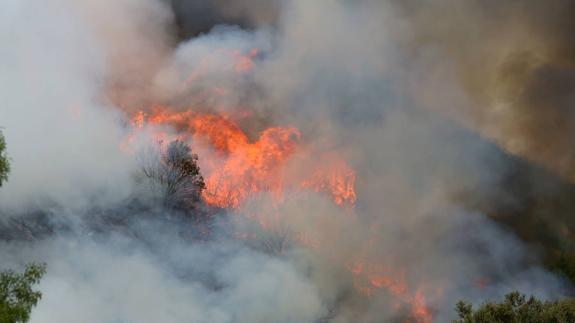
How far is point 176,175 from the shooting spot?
57.6 meters

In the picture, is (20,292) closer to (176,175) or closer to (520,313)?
(520,313)

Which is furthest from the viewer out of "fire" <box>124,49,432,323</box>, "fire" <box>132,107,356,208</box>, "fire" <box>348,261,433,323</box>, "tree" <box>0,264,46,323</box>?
"fire" <box>132,107,356,208</box>

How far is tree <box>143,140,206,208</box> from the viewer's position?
5722 centimetres

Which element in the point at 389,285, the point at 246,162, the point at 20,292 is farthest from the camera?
the point at 246,162

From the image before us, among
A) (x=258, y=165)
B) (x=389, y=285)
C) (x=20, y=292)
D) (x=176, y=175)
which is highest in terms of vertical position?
(x=258, y=165)

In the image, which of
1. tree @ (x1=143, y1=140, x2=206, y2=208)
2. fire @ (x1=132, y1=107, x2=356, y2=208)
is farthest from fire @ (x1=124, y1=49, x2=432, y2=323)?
tree @ (x1=143, y1=140, x2=206, y2=208)

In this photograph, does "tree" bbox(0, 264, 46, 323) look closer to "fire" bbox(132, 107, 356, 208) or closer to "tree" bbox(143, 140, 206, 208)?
"tree" bbox(143, 140, 206, 208)

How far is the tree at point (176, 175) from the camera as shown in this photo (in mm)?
57219

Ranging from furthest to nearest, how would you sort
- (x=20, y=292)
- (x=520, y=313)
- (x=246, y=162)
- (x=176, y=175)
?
(x=246, y=162) < (x=176, y=175) < (x=520, y=313) < (x=20, y=292)

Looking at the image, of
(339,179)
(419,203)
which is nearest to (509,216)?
(419,203)

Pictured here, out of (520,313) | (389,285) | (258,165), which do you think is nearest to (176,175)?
(258,165)

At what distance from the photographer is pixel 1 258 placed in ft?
130

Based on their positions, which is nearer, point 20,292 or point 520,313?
point 20,292

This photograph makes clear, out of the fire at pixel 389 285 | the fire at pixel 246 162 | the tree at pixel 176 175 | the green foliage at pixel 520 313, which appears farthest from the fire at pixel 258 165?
the green foliage at pixel 520 313
